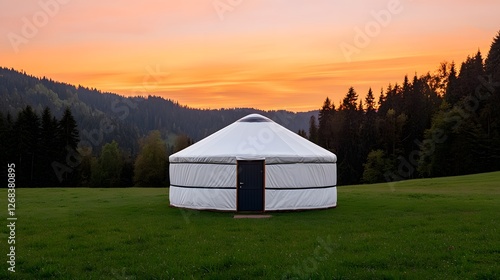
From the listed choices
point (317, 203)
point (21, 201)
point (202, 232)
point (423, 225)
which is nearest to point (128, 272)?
point (202, 232)

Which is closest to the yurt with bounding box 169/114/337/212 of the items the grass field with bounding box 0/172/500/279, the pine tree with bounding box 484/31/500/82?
the grass field with bounding box 0/172/500/279

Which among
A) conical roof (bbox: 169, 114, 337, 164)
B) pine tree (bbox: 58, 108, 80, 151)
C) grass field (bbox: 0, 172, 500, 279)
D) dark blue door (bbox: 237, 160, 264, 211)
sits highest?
pine tree (bbox: 58, 108, 80, 151)

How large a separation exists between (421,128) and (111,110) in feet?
440

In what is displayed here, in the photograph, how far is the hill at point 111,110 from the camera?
133250 millimetres

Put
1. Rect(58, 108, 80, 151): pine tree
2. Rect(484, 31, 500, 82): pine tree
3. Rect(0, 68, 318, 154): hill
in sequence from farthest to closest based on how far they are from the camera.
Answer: Rect(0, 68, 318, 154): hill
Rect(484, 31, 500, 82): pine tree
Rect(58, 108, 80, 151): pine tree

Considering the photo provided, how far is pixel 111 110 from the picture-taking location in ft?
565

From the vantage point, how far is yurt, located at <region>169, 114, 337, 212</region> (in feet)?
49.5

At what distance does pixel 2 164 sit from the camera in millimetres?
39625

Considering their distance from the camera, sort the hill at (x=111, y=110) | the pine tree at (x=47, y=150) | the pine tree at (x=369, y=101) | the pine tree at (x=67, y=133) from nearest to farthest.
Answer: the pine tree at (x=47, y=150) → the pine tree at (x=67, y=133) → the pine tree at (x=369, y=101) → the hill at (x=111, y=110)

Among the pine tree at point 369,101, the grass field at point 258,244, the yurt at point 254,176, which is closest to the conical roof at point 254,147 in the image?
the yurt at point 254,176

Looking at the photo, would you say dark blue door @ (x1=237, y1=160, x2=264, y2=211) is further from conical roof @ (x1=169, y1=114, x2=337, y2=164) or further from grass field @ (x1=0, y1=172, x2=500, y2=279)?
grass field @ (x1=0, y1=172, x2=500, y2=279)

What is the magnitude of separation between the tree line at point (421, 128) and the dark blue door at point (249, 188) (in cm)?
3156

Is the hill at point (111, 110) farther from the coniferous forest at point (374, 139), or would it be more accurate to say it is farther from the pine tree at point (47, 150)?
the pine tree at point (47, 150)

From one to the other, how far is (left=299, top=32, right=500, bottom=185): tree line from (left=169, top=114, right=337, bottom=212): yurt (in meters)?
30.3
